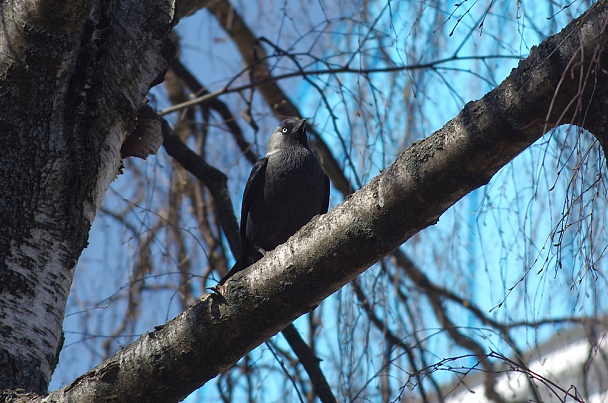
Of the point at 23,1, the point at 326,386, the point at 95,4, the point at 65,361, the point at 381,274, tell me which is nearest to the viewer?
the point at 23,1

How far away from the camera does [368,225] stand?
161 centimetres

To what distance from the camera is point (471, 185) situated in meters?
1.55

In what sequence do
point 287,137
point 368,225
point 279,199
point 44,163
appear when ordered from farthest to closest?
1. point 287,137
2. point 279,199
3. point 44,163
4. point 368,225

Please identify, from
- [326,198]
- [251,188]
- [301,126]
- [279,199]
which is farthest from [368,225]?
[301,126]

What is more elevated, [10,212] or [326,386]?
[10,212]

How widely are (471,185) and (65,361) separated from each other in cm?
273

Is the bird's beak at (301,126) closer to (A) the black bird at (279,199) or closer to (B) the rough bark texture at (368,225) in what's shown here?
(A) the black bird at (279,199)

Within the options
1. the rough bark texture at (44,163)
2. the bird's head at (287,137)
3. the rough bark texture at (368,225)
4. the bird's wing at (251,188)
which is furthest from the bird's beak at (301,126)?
the rough bark texture at (368,225)

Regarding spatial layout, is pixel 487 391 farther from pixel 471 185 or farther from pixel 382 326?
pixel 471 185

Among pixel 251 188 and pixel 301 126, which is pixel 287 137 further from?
pixel 251 188

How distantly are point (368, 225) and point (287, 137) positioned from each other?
269 cm

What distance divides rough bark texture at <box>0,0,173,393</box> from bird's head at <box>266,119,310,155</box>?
196 cm

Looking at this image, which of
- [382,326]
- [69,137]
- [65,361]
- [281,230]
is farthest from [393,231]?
[65,361]

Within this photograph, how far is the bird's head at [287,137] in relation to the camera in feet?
13.7
